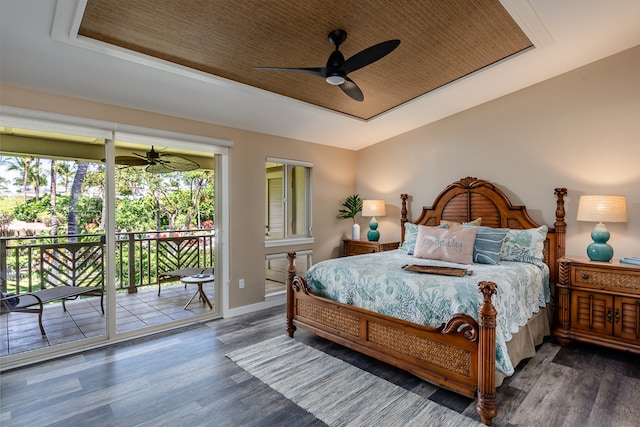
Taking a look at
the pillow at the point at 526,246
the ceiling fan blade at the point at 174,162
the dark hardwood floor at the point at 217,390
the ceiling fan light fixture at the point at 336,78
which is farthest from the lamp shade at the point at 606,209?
the ceiling fan blade at the point at 174,162

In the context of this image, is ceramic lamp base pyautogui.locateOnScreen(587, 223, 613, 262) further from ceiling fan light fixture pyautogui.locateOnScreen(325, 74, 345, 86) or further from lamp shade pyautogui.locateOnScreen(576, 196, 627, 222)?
ceiling fan light fixture pyautogui.locateOnScreen(325, 74, 345, 86)

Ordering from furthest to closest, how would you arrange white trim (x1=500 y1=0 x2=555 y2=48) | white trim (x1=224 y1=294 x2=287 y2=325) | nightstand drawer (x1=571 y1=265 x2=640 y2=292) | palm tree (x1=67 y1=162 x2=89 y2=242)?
white trim (x1=224 y1=294 x2=287 y2=325) < palm tree (x1=67 y1=162 x2=89 y2=242) < nightstand drawer (x1=571 y1=265 x2=640 y2=292) < white trim (x1=500 y1=0 x2=555 y2=48)

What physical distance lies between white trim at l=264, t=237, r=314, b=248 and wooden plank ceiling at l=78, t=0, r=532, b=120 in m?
2.04

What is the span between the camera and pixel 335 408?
2.22m

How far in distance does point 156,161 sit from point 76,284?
2034 millimetres

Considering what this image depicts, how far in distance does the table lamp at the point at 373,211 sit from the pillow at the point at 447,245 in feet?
4.46

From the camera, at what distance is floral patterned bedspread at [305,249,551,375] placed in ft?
7.68

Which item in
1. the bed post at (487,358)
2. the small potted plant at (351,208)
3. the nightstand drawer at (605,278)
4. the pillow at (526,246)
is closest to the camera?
the bed post at (487,358)

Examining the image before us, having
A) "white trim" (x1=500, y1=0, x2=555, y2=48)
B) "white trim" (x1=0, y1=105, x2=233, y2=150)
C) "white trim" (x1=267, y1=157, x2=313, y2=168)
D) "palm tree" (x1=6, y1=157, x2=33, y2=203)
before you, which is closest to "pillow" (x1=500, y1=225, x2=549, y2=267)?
"white trim" (x1=500, y1=0, x2=555, y2=48)

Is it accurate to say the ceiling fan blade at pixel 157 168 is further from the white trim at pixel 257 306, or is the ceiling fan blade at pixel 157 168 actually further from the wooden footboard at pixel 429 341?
the wooden footboard at pixel 429 341

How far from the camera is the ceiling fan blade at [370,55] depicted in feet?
7.17

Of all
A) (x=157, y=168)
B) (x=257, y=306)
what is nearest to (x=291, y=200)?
(x=257, y=306)

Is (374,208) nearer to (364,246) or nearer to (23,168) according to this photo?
(364,246)

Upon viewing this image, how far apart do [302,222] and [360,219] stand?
115cm
